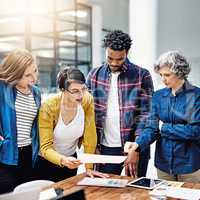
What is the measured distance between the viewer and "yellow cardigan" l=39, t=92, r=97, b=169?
6.52 ft

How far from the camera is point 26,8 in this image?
10.4 feet

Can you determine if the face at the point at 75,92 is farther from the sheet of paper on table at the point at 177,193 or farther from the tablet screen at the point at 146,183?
the sheet of paper on table at the point at 177,193

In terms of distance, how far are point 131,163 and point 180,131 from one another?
1.30 ft

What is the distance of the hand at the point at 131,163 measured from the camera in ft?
6.93

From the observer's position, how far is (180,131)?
198 cm

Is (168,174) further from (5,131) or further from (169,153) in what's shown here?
(5,131)

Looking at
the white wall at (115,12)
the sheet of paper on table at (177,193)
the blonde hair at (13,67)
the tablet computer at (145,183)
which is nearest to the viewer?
the sheet of paper on table at (177,193)

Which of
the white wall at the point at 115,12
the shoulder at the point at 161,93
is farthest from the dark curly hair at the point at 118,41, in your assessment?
the white wall at the point at 115,12

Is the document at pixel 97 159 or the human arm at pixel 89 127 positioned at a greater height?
the human arm at pixel 89 127

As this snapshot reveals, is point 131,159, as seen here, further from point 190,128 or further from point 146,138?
point 190,128

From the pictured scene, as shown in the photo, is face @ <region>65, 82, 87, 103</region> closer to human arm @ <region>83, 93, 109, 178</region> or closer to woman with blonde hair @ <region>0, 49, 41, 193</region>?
human arm @ <region>83, 93, 109, 178</region>

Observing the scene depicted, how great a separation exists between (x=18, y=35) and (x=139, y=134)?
5.19 ft

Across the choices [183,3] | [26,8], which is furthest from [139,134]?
[183,3]

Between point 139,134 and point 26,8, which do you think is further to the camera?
point 26,8
